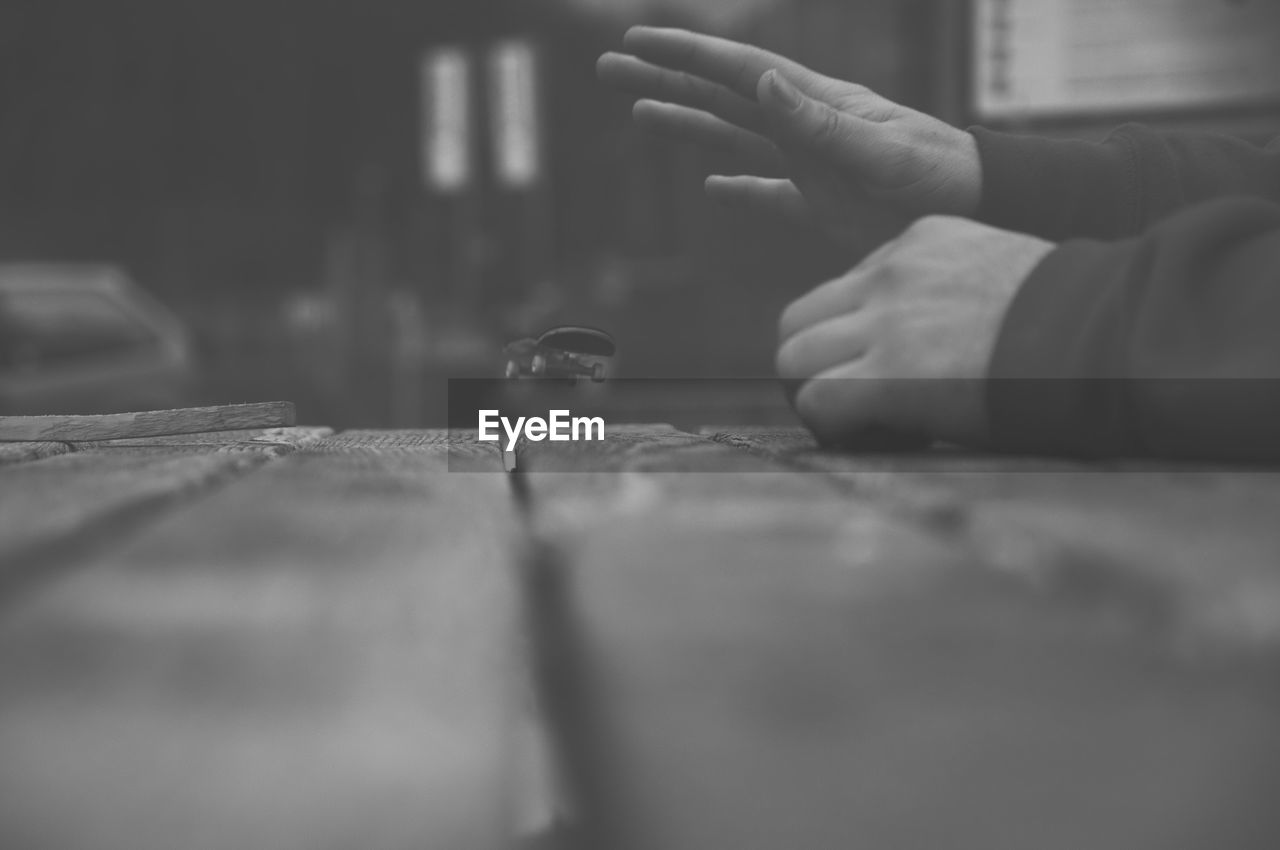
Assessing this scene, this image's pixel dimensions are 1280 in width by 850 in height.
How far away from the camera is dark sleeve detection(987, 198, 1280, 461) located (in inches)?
21.7

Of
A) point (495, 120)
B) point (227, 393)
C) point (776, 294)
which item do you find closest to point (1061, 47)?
Result: point (776, 294)

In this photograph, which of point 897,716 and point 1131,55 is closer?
point 897,716

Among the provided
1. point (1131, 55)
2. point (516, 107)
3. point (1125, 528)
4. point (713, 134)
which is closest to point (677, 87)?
point (713, 134)

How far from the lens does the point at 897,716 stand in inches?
8.8

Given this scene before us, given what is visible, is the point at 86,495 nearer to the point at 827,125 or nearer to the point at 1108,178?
the point at 827,125

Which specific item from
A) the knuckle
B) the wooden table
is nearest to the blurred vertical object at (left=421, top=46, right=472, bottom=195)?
the knuckle

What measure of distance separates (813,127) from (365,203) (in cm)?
1081

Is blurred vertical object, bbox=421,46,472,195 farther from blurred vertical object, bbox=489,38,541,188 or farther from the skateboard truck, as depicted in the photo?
the skateboard truck

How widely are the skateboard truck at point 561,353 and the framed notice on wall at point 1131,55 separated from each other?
2.91 metres

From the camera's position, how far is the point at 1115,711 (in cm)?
23

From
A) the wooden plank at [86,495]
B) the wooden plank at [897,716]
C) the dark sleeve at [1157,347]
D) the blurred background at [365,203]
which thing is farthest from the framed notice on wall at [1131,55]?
the wooden plank at [897,716]

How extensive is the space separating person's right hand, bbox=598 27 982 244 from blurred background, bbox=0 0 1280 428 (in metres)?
3.19

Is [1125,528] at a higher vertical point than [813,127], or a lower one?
lower

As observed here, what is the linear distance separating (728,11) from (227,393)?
5547 millimetres
